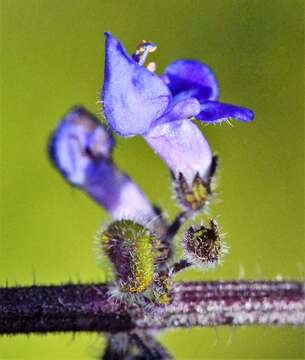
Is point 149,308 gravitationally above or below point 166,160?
below

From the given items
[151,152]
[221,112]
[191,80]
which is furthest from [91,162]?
[151,152]

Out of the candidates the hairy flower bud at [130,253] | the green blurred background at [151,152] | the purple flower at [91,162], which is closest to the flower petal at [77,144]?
the purple flower at [91,162]

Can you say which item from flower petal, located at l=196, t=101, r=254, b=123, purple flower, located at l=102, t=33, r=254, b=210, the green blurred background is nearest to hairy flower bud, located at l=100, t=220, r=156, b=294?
purple flower, located at l=102, t=33, r=254, b=210

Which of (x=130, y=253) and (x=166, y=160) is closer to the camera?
(x=130, y=253)

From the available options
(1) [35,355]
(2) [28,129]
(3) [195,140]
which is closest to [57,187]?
(2) [28,129]

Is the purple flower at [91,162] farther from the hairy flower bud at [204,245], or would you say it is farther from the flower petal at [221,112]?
the hairy flower bud at [204,245]

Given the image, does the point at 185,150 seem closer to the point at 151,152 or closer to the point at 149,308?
the point at 149,308
